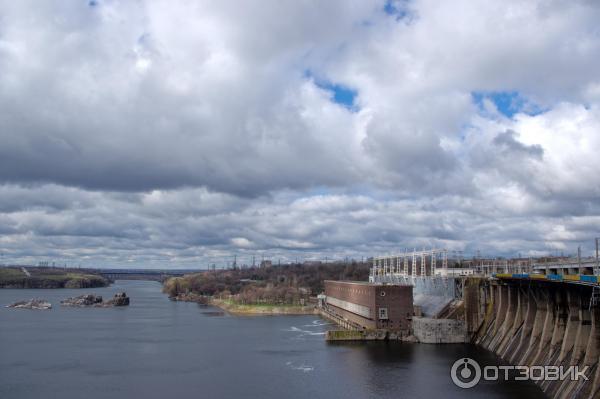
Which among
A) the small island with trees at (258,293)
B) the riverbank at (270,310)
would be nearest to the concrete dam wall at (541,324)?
the riverbank at (270,310)

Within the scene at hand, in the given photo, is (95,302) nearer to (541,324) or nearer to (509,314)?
(509,314)

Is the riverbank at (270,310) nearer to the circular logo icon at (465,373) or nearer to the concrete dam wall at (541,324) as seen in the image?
the concrete dam wall at (541,324)

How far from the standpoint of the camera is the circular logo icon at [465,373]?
124 ft

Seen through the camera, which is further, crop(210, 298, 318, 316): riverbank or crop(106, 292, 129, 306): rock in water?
crop(106, 292, 129, 306): rock in water

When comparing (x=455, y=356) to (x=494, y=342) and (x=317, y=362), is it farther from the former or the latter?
(x=317, y=362)

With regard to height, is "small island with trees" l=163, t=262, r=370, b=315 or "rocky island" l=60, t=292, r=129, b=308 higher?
"small island with trees" l=163, t=262, r=370, b=315

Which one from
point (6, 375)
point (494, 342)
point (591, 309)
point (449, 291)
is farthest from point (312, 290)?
point (591, 309)

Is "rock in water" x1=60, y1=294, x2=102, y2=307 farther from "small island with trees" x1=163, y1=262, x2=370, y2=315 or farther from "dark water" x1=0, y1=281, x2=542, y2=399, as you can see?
"dark water" x1=0, y1=281, x2=542, y2=399

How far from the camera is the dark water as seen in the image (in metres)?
36.2

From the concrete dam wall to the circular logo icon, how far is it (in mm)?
2971

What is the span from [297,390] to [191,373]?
9.63m

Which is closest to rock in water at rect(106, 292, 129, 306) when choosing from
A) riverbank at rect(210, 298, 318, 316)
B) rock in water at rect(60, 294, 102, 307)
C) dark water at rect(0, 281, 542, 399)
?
rock in water at rect(60, 294, 102, 307)

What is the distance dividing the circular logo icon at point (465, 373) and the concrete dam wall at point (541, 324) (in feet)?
9.75

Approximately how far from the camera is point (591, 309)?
31.0 m
